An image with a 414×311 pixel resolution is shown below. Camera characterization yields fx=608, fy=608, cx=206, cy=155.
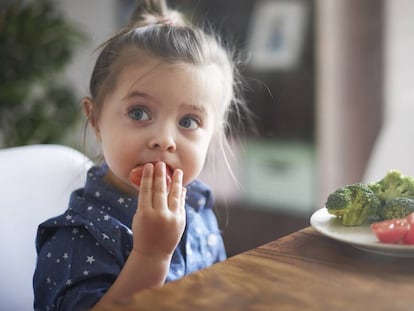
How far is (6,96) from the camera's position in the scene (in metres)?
2.56

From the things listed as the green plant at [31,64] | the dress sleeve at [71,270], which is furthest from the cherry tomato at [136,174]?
the green plant at [31,64]

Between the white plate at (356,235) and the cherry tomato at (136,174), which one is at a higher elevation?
the cherry tomato at (136,174)

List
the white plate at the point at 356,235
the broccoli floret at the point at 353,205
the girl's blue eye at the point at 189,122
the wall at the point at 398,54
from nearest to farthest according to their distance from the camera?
the white plate at the point at 356,235, the broccoli floret at the point at 353,205, the girl's blue eye at the point at 189,122, the wall at the point at 398,54

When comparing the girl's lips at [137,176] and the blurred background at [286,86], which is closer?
the girl's lips at [137,176]

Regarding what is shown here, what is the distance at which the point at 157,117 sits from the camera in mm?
1033

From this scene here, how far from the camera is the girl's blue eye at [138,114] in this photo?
1.03 m

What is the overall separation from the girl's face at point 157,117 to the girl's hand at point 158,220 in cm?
12

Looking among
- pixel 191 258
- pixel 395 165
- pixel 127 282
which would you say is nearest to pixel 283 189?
pixel 395 165

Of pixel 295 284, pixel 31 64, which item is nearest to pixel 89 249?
pixel 295 284

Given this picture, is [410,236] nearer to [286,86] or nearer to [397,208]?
[397,208]

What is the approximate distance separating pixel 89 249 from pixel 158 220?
8.4 inches

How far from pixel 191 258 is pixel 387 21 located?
1684 mm

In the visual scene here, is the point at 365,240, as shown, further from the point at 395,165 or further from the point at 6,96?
the point at 6,96

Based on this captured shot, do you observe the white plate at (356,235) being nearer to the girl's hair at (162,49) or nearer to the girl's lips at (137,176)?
the girl's lips at (137,176)
